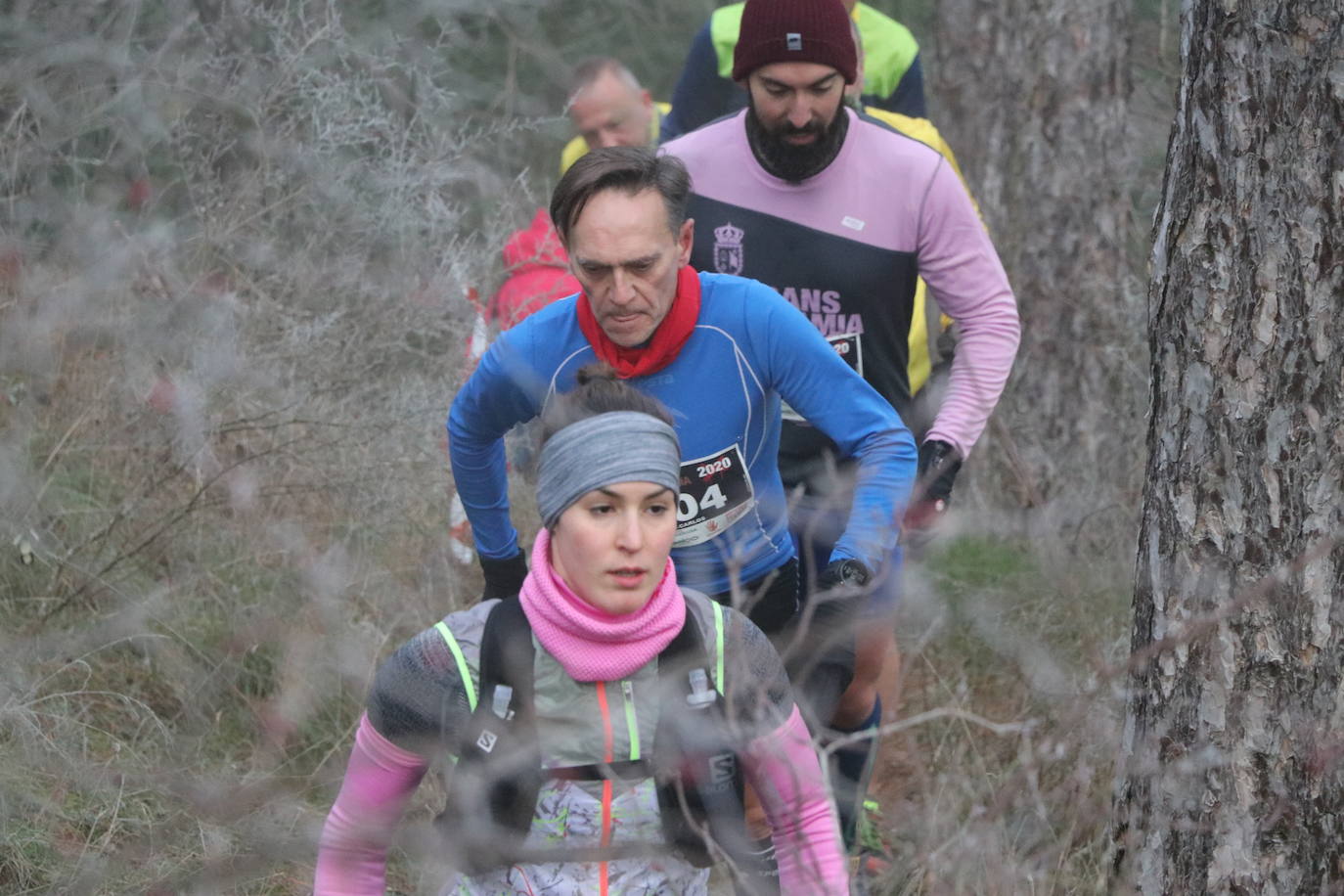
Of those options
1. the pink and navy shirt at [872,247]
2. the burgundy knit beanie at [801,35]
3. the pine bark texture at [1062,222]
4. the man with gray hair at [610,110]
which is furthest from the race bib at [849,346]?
the pine bark texture at [1062,222]

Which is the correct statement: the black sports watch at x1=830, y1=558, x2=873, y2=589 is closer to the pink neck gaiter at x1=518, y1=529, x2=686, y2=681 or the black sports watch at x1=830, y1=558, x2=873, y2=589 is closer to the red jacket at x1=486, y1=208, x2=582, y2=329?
the pink neck gaiter at x1=518, y1=529, x2=686, y2=681

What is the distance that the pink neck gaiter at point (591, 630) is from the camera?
2.62m

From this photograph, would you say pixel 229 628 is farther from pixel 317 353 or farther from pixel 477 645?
pixel 477 645

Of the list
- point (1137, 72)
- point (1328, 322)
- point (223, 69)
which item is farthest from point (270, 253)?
point (1137, 72)

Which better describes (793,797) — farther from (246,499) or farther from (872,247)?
(246,499)

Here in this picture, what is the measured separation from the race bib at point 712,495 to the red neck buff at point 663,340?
0.23 metres

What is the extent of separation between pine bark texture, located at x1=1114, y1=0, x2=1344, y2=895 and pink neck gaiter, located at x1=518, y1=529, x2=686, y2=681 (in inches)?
35.6

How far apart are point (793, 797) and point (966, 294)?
6.33 feet

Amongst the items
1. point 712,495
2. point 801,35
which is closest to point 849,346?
point 801,35

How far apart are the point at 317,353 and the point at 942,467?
2.85 m

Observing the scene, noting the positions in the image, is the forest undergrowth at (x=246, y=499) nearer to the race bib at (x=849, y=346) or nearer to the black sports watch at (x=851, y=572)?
the black sports watch at (x=851, y=572)

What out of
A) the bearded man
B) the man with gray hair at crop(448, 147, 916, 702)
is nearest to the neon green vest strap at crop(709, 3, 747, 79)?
the bearded man

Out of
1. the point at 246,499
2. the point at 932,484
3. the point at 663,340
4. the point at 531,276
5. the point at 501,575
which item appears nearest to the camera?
the point at 663,340

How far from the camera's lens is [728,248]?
4.34 meters
